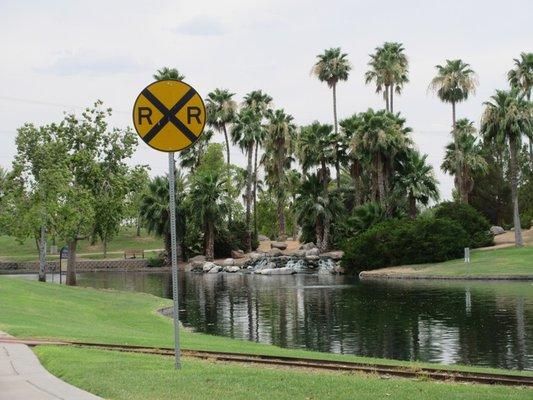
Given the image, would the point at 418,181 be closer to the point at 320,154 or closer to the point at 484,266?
the point at 320,154

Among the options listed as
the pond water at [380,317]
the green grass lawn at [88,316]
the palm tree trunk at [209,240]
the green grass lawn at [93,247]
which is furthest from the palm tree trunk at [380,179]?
the green grass lawn at [93,247]

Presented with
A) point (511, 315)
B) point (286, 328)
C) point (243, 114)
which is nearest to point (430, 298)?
point (511, 315)

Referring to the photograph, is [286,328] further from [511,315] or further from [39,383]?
[39,383]

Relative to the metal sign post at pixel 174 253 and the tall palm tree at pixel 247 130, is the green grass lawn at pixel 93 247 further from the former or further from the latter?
the metal sign post at pixel 174 253

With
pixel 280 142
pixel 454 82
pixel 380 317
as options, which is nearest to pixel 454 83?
pixel 454 82

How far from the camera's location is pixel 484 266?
190 feet

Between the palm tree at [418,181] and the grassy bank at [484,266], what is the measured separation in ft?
28.1

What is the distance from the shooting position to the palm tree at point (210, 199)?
3420 inches

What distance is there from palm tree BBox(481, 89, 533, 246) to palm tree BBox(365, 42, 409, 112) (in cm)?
2101

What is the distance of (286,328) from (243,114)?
6218cm

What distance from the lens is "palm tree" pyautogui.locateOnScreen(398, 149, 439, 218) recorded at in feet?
240

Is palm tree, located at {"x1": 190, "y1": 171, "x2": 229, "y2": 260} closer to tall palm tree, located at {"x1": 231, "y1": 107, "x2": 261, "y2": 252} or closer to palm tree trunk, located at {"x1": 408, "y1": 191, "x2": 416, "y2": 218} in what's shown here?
tall palm tree, located at {"x1": 231, "y1": 107, "x2": 261, "y2": 252}

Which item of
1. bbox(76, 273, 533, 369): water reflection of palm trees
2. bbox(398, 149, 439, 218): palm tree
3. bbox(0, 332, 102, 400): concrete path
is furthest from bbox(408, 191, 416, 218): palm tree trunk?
bbox(0, 332, 102, 400): concrete path

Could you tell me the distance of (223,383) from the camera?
436 inches
